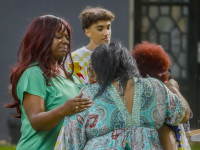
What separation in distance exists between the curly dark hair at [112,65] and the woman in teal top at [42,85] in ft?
1.01

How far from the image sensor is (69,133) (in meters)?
2.11

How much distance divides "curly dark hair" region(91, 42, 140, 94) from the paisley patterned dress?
0.05 m

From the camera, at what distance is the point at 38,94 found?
2.31 meters

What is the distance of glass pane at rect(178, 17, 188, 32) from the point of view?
6297mm

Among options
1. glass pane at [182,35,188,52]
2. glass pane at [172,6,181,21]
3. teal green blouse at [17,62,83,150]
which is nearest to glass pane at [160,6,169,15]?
glass pane at [172,6,181,21]

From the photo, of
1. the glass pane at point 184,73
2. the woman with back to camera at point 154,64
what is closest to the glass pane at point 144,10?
the glass pane at point 184,73

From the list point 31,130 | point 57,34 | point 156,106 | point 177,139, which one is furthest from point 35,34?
point 177,139

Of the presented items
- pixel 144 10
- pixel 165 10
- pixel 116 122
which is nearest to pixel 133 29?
pixel 144 10

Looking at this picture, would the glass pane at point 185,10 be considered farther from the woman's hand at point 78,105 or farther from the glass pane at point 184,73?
the woman's hand at point 78,105

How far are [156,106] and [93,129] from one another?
392 mm

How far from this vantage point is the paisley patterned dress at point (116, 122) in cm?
209

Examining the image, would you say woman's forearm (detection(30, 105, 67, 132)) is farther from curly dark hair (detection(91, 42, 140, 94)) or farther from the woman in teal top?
curly dark hair (detection(91, 42, 140, 94))

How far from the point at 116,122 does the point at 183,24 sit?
180 inches

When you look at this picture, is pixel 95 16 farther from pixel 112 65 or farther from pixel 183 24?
pixel 183 24
